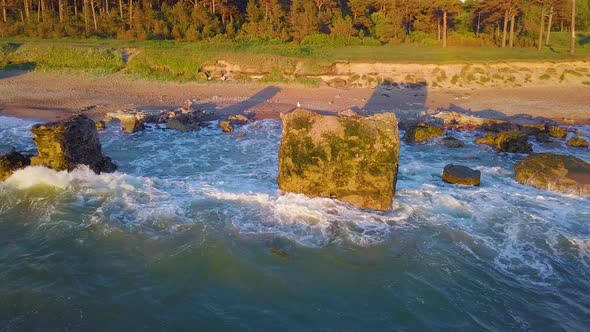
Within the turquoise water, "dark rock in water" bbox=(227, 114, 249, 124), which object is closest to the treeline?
"dark rock in water" bbox=(227, 114, 249, 124)

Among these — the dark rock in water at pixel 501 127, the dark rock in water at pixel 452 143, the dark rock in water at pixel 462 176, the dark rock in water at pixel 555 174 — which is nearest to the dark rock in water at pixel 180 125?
the dark rock in water at pixel 452 143

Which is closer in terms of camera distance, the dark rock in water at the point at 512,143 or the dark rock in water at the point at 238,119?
the dark rock in water at the point at 512,143

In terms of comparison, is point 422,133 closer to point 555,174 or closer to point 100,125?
point 555,174

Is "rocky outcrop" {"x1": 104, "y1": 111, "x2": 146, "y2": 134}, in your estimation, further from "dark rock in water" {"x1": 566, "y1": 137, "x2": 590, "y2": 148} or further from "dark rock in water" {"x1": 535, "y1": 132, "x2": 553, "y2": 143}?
"dark rock in water" {"x1": 566, "y1": 137, "x2": 590, "y2": 148}

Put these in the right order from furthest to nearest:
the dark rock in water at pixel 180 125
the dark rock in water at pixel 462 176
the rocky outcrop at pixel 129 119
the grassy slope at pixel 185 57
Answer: the grassy slope at pixel 185 57 → the dark rock in water at pixel 180 125 → the rocky outcrop at pixel 129 119 → the dark rock in water at pixel 462 176

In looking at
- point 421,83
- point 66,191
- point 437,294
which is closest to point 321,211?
point 437,294

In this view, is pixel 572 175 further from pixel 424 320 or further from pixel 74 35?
pixel 74 35

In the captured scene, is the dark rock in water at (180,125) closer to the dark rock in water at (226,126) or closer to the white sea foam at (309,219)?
the dark rock in water at (226,126)

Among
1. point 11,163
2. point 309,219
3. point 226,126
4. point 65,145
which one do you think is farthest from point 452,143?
point 11,163
